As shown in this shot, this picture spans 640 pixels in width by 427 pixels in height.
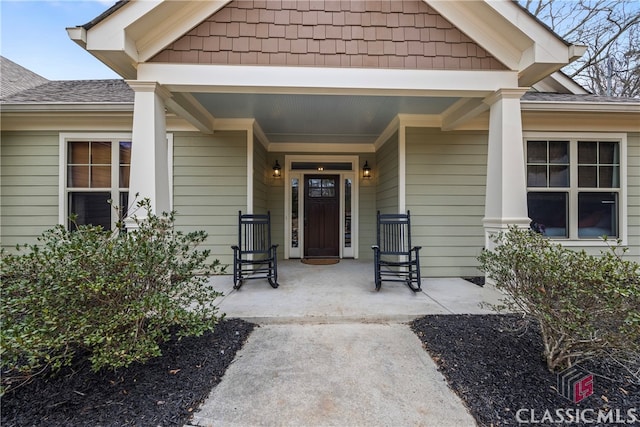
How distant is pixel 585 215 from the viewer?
4332 mm

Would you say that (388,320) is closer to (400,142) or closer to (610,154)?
(400,142)

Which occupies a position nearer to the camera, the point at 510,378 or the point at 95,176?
the point at 510,378

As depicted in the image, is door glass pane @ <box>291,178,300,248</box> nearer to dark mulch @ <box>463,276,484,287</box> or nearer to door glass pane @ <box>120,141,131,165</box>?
door glass pane @ <box>120,141,131,165</box>

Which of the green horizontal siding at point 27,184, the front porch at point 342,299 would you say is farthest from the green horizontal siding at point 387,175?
the green horizontal siding at point 27,184

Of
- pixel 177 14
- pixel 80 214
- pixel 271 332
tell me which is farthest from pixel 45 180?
pixel 271 332

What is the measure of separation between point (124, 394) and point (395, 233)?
3.62 meters

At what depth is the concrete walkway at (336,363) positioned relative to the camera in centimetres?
149

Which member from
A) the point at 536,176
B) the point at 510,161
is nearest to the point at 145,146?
the point at 510,161

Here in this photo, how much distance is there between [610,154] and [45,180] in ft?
29.0

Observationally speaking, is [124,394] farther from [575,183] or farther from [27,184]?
[575,183]

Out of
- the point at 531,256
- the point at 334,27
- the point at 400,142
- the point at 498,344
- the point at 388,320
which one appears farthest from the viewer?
the point at 400,142

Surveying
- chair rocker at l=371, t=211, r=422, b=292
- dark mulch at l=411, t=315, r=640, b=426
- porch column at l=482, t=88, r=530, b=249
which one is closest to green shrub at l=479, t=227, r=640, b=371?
dark mulch at l=411, t=315, r=640, b=426

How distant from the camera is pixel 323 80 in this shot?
2.91 m

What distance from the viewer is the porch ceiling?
363 centimetres
